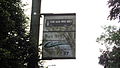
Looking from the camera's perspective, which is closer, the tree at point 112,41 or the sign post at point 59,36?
the sign post at point 59,36

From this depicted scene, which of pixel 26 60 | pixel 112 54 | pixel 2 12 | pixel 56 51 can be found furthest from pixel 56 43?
pixel 112 54

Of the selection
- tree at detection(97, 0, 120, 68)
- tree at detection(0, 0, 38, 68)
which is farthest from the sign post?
tree at detection(97, 0, 120, 68)

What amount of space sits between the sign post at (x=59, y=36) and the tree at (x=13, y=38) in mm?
415

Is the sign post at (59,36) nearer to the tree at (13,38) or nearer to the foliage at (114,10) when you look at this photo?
the tree at (13,38)

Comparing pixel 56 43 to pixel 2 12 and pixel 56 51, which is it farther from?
pixel 2 12

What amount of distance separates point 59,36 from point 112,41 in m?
20.7

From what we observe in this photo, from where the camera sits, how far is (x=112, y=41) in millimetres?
27047

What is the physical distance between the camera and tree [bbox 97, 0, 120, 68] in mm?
21391

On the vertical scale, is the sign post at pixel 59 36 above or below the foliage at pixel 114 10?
below

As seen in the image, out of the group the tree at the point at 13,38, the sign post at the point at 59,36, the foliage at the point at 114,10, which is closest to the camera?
the tree at the point at 13,38

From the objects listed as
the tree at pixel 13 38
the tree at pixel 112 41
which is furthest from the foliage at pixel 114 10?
the tree at pixel 13 38

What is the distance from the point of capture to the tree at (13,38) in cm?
635

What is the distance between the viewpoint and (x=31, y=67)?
6.31 metres

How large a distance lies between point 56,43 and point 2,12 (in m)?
1.32
